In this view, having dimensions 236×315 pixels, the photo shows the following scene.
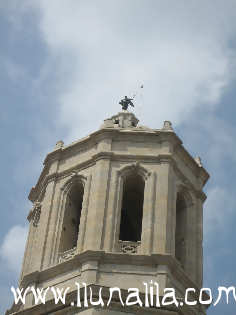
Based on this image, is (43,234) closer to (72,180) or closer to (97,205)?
(97,205)

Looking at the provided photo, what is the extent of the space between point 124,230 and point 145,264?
629 cm

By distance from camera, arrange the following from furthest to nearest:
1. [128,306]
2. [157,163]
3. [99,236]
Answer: [157,163] → [99,236] → [128,306]

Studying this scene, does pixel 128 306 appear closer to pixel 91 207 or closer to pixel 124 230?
pixel 91 207

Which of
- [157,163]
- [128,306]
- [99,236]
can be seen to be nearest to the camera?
[128,306]

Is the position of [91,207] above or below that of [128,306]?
above

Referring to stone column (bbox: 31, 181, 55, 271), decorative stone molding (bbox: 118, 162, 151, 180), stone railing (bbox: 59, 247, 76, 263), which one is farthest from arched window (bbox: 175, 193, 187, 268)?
stone column (bbox: 31, 181, 55, 271)

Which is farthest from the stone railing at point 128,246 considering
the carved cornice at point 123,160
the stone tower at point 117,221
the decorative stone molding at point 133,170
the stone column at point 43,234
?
the carved cornice at point 123,160

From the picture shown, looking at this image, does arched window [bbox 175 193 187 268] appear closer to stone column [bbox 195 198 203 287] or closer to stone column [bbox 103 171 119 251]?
stone column [bbox 195 198 203 287]

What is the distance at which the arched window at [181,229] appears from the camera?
4303 centimetres

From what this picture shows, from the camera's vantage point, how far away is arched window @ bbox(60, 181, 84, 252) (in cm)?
4284

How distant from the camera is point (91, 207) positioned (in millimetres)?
41906

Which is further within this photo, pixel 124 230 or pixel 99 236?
pixel 124 230

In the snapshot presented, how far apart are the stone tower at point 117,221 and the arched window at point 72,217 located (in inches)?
1.6

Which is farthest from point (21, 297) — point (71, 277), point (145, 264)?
point (145, 264)
